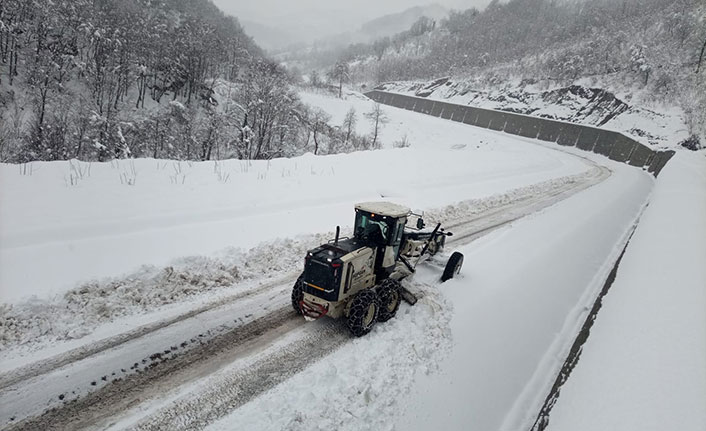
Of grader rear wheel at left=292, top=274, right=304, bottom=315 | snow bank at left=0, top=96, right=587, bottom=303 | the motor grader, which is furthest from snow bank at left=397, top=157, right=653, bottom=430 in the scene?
snow bank at left=0, top=96, right=587, bottom=303

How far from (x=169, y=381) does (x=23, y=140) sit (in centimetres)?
3185

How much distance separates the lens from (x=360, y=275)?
7.13 metres

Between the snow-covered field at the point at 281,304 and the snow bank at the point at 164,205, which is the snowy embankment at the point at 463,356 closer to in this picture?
the snow-covered field at the point at 281,304

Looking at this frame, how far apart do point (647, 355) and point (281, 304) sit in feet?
21.1

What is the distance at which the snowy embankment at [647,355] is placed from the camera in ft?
15.0

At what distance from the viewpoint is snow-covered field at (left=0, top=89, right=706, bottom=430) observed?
5.19m

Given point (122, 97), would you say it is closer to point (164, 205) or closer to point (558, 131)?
point (164, 205)

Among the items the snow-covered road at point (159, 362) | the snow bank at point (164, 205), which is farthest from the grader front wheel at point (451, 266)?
the snow bank at point (164, 205)

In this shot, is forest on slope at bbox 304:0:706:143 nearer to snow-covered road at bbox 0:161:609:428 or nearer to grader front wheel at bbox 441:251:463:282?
grader front wheel at bbox 441:251:463:282

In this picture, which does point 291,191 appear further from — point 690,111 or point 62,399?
point 690,111

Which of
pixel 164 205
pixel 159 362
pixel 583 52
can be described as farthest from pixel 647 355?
pixel 583 52

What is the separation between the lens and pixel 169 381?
5.34 meters

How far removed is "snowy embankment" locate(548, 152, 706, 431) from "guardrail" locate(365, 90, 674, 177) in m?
32.6

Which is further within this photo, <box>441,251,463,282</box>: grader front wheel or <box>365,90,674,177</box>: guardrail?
<box>365,90,674,177</box>: guardrail
